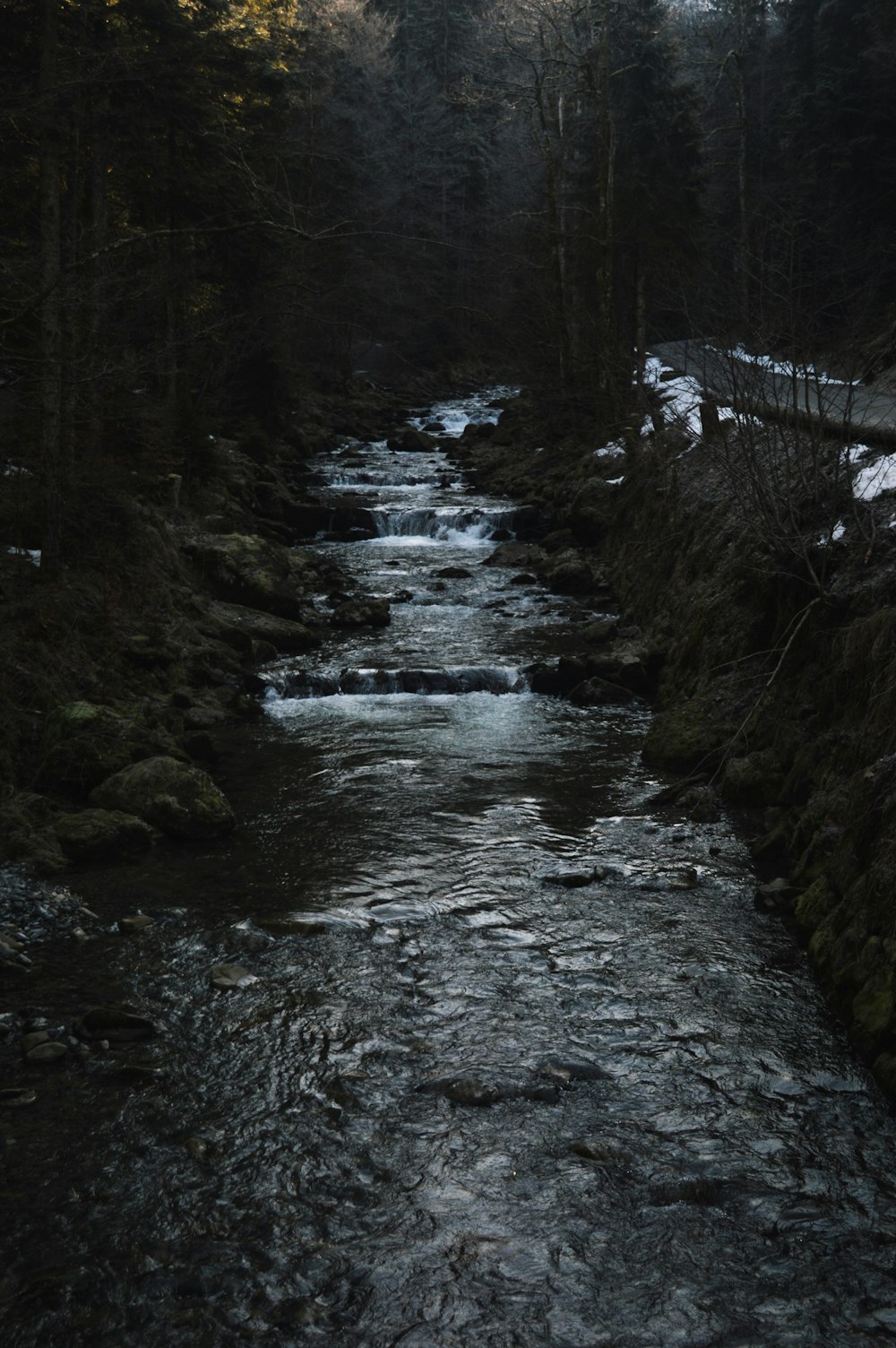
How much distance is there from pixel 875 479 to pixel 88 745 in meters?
7.24

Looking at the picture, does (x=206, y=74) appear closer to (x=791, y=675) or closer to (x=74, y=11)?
(x=74, y=11)

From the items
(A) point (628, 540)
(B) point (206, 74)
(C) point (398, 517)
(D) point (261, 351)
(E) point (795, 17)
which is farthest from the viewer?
(E) point (795, 17)

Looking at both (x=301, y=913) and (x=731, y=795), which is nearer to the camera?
(x=301, y=913)

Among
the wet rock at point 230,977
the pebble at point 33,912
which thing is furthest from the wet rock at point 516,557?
the wet rock at point 230,977

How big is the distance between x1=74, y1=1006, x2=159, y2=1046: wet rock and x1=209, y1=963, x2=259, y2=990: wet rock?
57 centimetres

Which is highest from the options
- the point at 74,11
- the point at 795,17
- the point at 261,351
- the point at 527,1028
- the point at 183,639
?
the point at 795,17

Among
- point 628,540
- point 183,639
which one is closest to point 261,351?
point 628,540

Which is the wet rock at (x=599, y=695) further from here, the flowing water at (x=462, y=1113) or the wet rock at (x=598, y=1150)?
the wet rock at (x=598, y=1150)

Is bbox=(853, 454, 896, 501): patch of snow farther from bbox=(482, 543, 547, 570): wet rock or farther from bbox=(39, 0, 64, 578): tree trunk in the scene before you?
bbox=(482, 543, 547, 570): wet rock

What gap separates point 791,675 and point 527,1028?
4930mm

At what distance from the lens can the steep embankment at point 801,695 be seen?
19.9ft

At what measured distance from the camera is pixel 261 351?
25.3 m

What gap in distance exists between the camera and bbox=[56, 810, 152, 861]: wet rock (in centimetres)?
802

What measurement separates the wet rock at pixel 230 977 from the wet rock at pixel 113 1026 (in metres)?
0.57
